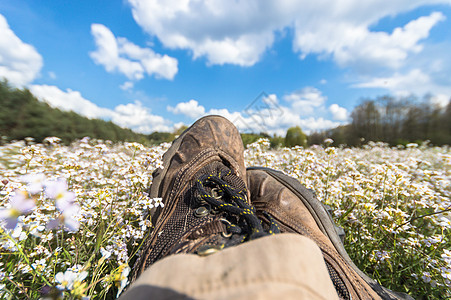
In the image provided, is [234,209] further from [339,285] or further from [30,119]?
[30,119]

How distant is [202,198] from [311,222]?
87 cm

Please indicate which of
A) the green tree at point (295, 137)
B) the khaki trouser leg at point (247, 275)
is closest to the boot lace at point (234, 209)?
the khaki trouser leg at point (247, 275)

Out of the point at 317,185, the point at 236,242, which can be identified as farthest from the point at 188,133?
the point at 317,185

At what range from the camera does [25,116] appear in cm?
879

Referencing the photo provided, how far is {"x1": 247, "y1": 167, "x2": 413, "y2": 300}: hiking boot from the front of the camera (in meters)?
1.14

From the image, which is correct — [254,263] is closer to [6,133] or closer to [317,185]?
[317,185]

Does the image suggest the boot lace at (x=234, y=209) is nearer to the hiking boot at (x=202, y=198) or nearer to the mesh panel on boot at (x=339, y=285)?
the hiking boot at (x=202, y=198)

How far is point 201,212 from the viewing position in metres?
1.14

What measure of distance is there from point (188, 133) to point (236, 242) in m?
1.26

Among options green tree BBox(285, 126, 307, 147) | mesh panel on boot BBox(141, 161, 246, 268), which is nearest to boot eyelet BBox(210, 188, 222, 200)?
mesh panel on boot BBox(141, 161, 246, 268)

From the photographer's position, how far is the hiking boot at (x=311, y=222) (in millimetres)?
1136

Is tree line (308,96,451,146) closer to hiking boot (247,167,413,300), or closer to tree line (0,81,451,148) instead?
tree line (0,81,451,148)

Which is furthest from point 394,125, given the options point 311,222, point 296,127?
point 311,222

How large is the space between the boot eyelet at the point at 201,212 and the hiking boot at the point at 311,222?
18.6 inches
